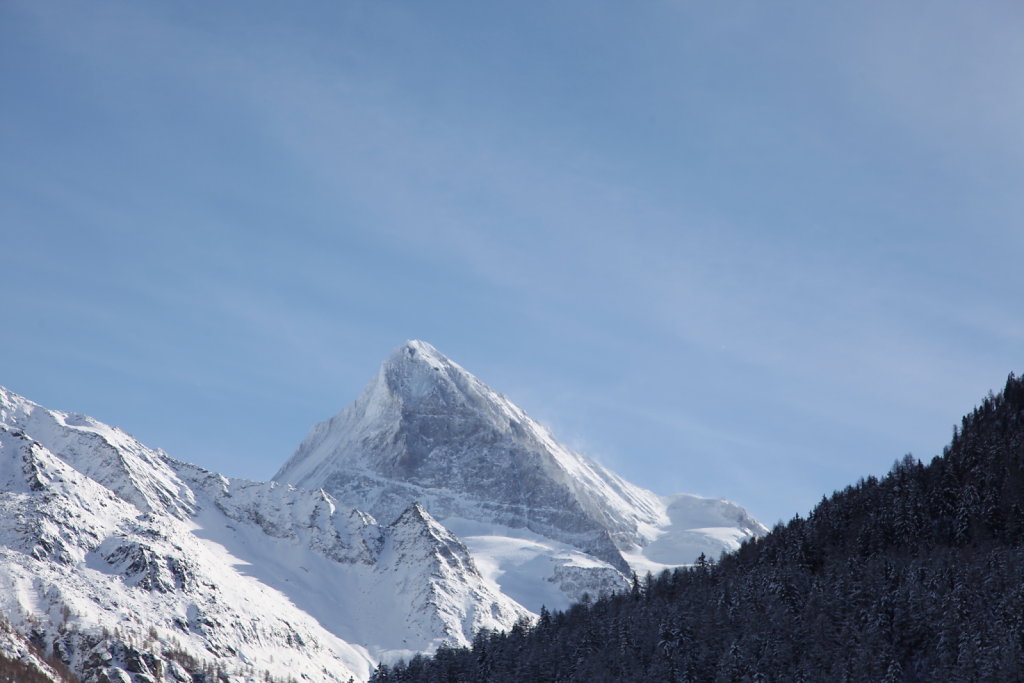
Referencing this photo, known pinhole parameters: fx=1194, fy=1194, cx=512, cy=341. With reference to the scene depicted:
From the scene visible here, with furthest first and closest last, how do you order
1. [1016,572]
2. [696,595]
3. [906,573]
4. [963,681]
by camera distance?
1. [696,595]
2. [906,573]
3. [1016,572]
4. [963,681]

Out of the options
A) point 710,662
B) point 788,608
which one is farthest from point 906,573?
point 710,662

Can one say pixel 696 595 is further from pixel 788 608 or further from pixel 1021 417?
pixel 1021 417

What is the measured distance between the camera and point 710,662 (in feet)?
513

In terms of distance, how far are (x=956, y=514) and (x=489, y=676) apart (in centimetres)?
7579

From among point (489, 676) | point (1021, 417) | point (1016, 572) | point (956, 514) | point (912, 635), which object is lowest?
point (489, 676)

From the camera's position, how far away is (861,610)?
154750mm

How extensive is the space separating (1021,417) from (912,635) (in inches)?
2604

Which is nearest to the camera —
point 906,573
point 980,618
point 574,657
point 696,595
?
point 980,618

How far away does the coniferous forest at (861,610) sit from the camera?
5541 inches

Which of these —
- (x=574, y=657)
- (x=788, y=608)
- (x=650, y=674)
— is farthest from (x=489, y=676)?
(x=788, y=608)

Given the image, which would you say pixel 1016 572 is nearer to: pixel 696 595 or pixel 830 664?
pixel 830 664

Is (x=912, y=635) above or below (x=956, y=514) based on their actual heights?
below

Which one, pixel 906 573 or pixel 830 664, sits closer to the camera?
pixel 830 664

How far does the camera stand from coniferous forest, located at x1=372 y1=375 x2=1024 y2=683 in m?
141
